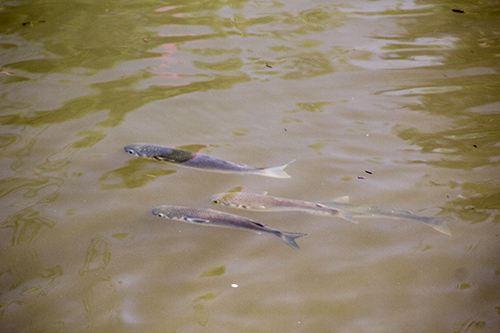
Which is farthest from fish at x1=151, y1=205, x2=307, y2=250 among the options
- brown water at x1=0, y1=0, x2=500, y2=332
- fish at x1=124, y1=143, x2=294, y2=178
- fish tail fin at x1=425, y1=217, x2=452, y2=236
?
fish tail fin at x1=425, y1=217, x2=452, y2=236

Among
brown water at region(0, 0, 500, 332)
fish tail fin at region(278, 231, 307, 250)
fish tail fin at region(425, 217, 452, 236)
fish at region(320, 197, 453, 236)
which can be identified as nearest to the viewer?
brown water at region(0, 0, 500, 332)

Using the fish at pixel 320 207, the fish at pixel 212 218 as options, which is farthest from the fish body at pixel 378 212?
the fish at pixel 212 218

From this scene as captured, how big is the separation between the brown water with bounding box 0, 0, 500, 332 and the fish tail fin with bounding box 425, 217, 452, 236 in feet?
0.33

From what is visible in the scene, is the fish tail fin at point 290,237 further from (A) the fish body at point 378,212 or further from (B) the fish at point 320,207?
(A) the fish body at point 378,212

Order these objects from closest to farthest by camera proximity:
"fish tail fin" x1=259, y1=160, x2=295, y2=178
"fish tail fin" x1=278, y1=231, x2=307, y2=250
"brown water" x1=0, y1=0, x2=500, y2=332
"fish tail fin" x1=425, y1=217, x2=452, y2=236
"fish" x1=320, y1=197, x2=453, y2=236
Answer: "brown water" x1=0, y1=0, x2=500, y2=332 → "fish tail fin" x1=278, y1=231, x2=307, y2=250 → "fish tail fin" x1=425, y1=217, x2=452, y2=236 → "fish" x1=320, y1=197, x2=453, y2=236 → "fish tail fin" x1=259, y1=160, x2=295, y2=178

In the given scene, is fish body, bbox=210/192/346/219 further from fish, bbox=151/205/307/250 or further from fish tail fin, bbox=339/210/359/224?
fish, bbox=151/205/307/250

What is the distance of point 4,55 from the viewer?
563 centimetres

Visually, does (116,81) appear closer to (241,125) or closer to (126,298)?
(241,125)

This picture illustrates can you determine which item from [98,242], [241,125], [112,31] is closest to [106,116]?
[241,125]

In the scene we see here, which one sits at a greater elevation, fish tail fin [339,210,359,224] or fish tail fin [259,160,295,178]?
fish tail fin [259,160,295,178]

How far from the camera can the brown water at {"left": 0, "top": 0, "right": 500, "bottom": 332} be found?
2705 millimetres

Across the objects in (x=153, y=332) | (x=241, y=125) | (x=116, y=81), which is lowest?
(x=153, y=332)

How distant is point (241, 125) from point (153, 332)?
2.56m

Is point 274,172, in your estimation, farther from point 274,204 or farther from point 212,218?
point 212,218
